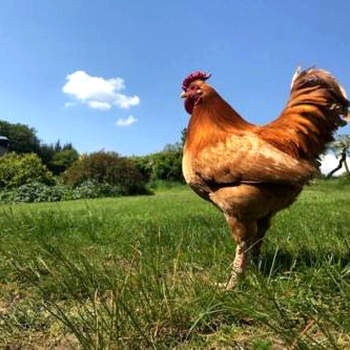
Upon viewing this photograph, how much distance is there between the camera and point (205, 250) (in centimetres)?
389

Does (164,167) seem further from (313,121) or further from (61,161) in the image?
(61,161)

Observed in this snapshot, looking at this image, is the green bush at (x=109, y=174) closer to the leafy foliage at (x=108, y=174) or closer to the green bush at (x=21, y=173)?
the leafy foliage at (x=108, y=174)

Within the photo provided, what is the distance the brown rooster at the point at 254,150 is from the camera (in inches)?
135

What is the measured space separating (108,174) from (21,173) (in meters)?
5.25

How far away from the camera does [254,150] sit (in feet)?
11.7

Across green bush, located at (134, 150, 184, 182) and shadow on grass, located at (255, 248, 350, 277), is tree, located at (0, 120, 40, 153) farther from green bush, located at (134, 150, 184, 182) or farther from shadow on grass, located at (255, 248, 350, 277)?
shadow on grass, located at (255, 248, 350, 277)

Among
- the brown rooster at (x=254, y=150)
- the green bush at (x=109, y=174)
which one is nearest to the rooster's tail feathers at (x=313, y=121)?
the brown rooster at (x=254, y=150)

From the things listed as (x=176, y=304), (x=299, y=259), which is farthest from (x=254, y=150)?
(x=176, y=304)

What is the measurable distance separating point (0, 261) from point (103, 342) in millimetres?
2481

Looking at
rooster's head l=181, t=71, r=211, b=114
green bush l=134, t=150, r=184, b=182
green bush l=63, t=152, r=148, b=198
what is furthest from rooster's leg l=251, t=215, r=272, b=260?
green bush l=134, t=150, r=184, b=182

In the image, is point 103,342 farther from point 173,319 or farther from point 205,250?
point 205,250

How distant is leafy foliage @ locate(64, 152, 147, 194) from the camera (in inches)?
934

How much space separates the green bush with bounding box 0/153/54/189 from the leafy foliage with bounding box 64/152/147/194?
202cm

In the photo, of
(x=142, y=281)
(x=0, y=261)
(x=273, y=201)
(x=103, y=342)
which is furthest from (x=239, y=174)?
(x=0, y=261)
